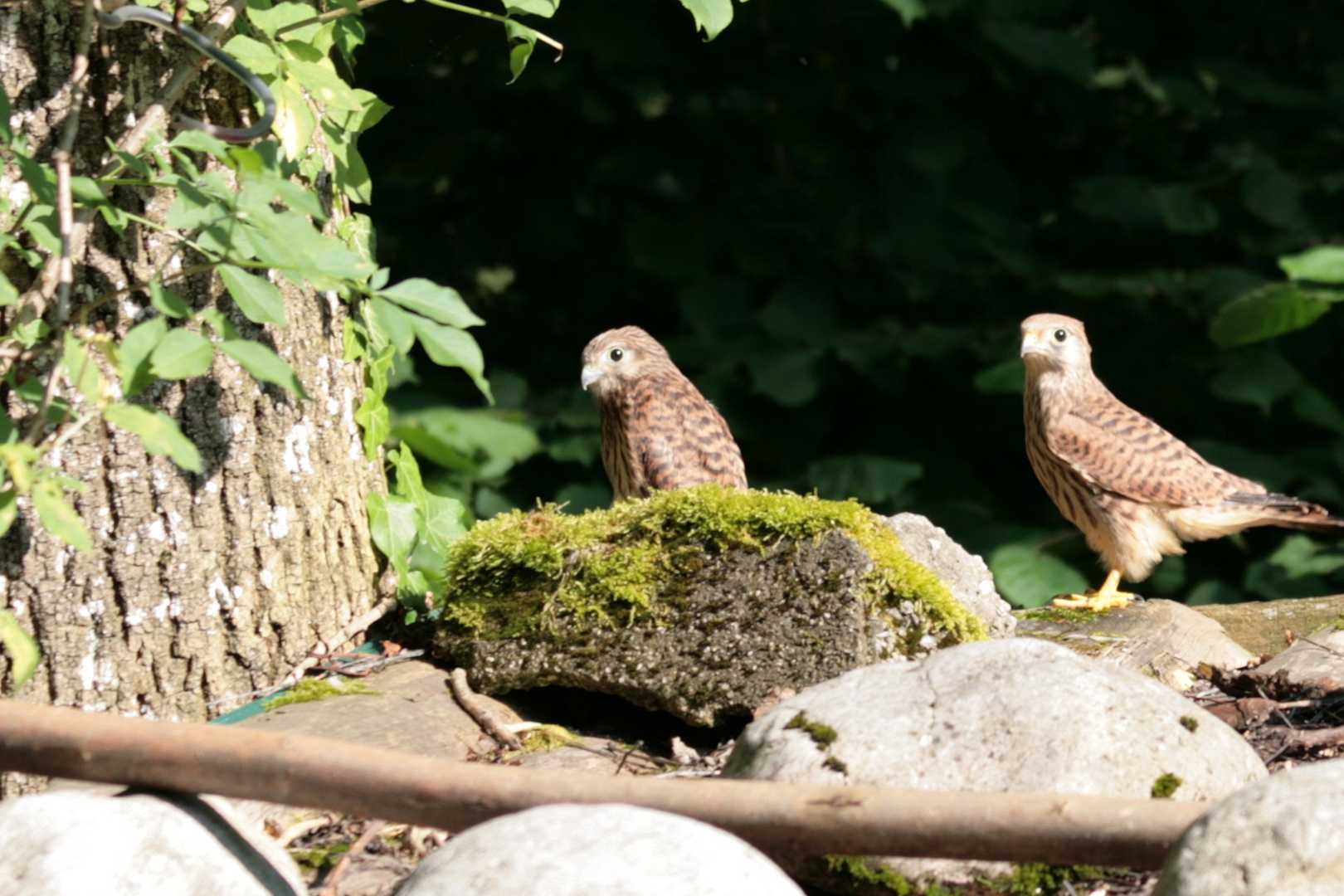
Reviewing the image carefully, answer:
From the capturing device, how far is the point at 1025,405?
237 inches

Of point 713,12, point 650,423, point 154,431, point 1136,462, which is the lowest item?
point 1136,462

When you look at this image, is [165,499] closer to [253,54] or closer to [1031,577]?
[253,54]

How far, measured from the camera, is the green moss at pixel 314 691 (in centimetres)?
350

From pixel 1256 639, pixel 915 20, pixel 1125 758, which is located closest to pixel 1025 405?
pixel 1256 639

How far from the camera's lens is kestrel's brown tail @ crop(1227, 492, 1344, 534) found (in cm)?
561

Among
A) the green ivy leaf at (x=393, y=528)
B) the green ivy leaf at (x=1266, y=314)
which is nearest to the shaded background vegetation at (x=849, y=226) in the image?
the green ivy leaf at (x=1266, y=314)

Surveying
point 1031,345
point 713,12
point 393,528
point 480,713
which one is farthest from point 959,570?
point 1031,345

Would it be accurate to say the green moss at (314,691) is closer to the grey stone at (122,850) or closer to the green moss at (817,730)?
the grey stone at (122,850)

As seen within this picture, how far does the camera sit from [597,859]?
2182mm

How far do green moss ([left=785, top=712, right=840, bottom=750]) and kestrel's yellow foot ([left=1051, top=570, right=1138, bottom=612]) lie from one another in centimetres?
229

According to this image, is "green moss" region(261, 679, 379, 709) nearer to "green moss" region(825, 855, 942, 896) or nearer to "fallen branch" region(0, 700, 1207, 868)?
"fallen branch" region(0, 700, 1207, 868)

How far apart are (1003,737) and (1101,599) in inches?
104

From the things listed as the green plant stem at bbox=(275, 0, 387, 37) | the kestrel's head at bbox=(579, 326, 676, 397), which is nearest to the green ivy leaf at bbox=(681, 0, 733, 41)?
the green plant stem at bbox=(275, 0, 387, 37)

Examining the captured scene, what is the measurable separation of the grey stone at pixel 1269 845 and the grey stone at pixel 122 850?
1.54 metres
